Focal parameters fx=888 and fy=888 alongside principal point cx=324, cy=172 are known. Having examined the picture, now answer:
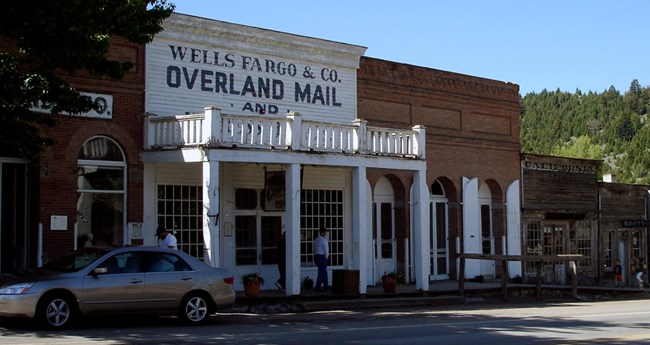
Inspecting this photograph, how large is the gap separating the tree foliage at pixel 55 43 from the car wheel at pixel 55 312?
11.4ft

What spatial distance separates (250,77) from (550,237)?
14.9m

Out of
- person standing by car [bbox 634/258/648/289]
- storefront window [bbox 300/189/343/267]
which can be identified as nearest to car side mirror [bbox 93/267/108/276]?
storefront window [bbox 300/189/343/267]

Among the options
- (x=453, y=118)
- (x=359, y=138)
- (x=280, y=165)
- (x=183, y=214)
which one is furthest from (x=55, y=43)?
(x=453, y=118)

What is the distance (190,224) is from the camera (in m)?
22.9

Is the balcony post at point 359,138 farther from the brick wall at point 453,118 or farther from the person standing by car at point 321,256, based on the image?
the brick wall at point 453,118

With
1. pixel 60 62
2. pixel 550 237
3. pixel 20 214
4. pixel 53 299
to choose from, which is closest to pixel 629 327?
pixel 53 299

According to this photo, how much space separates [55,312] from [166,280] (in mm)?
2185

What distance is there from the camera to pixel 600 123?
17400cm

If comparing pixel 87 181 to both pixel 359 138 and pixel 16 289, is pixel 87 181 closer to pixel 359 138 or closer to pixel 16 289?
pixel 16 289

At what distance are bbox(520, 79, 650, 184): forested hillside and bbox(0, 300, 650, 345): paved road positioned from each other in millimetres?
99974

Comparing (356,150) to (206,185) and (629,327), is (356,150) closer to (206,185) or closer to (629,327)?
(206,185)

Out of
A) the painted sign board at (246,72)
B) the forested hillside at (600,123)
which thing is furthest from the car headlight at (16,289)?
the forested hillside at (600,123)

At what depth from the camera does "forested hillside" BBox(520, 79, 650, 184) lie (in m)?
134

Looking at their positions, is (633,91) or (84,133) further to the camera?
(633,91)
